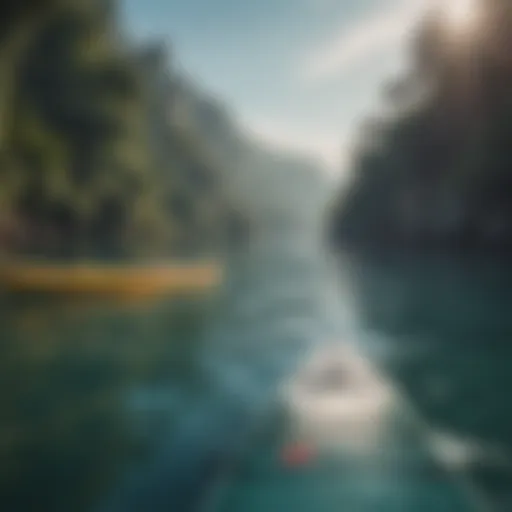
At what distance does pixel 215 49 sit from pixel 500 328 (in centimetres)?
105

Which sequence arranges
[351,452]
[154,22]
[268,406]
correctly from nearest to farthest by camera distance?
[351,452] → [268,406] → [154,22]

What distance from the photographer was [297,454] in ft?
5.22

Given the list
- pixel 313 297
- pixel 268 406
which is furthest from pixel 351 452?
pixel 313 297

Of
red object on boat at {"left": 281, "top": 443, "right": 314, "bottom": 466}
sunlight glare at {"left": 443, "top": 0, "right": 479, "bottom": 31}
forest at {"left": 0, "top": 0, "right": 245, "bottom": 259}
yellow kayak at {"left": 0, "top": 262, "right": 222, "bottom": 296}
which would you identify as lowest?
red object on boat at {"left": 281, "top": 443, "right": 314, "bottom": 466}

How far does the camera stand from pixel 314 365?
1851mm

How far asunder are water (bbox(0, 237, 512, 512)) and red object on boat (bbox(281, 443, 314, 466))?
0.07 ft

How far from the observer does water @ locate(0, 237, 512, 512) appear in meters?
1.54

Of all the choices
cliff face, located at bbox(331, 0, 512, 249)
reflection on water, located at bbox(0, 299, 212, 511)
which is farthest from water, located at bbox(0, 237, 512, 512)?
cliff face, located at bbox(331, 0, 512, 249)

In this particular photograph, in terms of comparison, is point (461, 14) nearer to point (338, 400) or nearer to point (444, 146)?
point (444, 146)

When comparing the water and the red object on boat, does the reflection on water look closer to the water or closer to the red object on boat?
the water

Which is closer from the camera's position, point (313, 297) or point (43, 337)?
point (43, 337)

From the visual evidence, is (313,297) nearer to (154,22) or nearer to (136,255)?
(136,255)

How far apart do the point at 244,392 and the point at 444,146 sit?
0.87 m

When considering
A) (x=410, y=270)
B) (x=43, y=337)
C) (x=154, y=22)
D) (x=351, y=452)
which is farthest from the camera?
(x=410, y=270)
